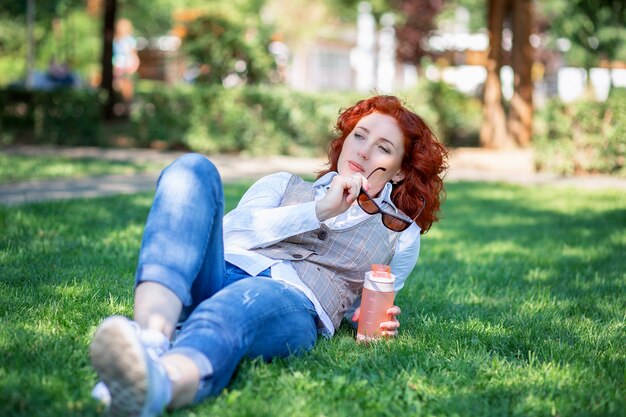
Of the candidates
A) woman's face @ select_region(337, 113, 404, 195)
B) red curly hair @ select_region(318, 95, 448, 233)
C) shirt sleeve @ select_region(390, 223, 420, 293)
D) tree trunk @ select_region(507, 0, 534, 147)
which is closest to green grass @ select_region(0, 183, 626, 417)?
shirt sleeve @ select_region(390, 223, 420, 293)

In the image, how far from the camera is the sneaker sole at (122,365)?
204 cm

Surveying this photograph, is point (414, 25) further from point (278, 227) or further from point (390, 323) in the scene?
point (278, 227)

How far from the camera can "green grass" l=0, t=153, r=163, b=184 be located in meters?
8.89

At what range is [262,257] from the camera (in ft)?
9.80

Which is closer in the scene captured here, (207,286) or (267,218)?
(207,286)

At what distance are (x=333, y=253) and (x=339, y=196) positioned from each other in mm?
405

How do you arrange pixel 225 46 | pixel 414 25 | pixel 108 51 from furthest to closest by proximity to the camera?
1. pixel 414 25
2. pixel 108 51
3. pixel 225 46

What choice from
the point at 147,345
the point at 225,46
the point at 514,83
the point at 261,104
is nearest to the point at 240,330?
the point at 147,345

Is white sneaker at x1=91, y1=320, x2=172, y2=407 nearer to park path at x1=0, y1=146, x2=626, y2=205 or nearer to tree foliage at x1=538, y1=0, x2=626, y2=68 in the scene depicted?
park path at x1=0, y1=146, x2=626, y2=205

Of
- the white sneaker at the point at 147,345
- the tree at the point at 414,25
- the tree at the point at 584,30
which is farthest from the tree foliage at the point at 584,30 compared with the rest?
the white sneaker at the point at 147,345

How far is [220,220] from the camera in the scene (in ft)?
8.71

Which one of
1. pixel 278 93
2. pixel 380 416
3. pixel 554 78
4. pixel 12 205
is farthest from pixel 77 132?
pixel 554 78

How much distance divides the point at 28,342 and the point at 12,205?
395cm

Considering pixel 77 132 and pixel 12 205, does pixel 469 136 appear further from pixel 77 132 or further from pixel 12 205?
pixel 12 205
